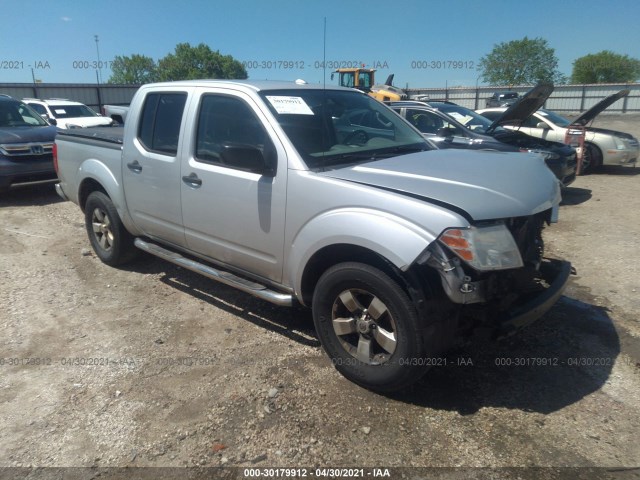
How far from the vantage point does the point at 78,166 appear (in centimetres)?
535

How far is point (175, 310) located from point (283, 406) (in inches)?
72.6

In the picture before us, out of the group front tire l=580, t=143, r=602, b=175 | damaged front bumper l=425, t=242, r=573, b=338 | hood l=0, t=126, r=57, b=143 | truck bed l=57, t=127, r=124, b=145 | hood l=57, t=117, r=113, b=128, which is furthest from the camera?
hood l=57, t=117, r=113, b=128

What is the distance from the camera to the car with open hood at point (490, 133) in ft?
25.3

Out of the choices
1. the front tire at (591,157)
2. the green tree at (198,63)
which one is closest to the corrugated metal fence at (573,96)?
the front tire at (591,157)

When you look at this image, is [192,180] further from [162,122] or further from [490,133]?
[490,133]

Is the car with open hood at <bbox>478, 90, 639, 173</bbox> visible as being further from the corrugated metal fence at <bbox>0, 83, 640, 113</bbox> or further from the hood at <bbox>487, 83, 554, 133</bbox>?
the corrugated metal fence at <bbox>0, 83, 640, 113</bbox>

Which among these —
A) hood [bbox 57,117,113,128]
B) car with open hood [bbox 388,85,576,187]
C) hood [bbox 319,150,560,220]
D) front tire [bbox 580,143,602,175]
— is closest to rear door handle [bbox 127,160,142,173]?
hood [bbox 319,150,560,220]

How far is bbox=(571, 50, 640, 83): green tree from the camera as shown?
Answer: 61.7 m

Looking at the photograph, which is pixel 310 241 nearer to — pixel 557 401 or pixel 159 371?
pixel 159 371

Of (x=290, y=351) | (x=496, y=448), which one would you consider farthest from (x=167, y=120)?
(x=496, y=448)

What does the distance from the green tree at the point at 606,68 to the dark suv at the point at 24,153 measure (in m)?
69.6

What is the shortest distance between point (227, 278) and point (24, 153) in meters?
6.67

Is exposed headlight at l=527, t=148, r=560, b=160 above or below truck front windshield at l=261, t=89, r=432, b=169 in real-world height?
below

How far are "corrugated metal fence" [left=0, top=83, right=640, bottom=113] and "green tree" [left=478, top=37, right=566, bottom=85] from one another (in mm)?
29922
